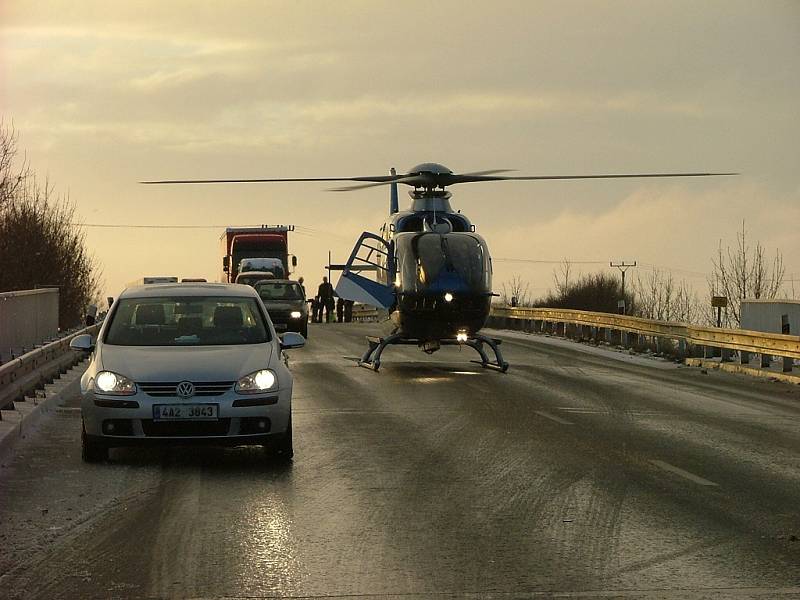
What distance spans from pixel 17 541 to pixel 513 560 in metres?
3.04

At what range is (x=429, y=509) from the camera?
33.1ft

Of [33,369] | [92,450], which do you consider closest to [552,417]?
[92,450]

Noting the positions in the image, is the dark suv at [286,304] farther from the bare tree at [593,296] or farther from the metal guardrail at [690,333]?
the bare tree at [593,296]

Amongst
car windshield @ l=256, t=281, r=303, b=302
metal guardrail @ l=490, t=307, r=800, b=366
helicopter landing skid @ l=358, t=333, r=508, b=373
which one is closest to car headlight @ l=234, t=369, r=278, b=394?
helicopter landing skid @ l=358, t=333, r=508, b=373

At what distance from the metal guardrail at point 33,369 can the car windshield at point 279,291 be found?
605 inches

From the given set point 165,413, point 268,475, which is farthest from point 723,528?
point 165,413

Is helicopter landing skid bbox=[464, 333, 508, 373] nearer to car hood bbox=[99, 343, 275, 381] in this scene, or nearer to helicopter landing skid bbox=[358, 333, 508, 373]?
helicopter landing skid bbox=[358, 333, 508, 373]

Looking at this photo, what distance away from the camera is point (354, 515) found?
9852 mm

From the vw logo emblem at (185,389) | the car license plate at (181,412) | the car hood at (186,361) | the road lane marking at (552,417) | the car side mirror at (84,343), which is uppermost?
the car side mirror at (84,343)

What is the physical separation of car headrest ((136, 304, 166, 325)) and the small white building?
18.2m

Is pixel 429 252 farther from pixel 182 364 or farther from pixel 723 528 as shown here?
pixel 723 528

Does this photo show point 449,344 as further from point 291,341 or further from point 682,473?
point 682,473

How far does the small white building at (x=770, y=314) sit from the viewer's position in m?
31.1

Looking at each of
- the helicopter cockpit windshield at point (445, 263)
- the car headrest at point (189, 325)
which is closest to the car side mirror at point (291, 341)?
the car headrest at point (189, 325)
